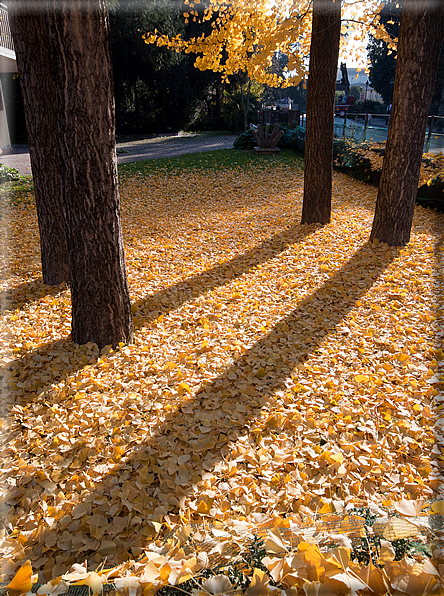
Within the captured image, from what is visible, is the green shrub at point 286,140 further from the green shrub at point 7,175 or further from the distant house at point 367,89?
the green shrub at point 7,175

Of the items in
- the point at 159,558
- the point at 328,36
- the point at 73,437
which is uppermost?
the point at 328,36

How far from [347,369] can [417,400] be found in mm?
580

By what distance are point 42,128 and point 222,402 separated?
363 centimetres

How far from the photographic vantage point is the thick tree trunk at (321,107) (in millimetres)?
6332

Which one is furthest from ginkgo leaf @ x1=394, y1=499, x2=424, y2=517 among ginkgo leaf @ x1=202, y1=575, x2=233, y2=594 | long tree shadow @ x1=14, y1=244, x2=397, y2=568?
long tree shadow @ x1=14, y1=244, x2=397, y2=568

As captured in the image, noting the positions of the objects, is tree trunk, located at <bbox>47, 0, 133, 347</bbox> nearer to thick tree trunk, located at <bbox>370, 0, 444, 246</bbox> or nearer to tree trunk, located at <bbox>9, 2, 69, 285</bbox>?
tree trunk, located at <bbox>9, 2, 69, 285</bbox>

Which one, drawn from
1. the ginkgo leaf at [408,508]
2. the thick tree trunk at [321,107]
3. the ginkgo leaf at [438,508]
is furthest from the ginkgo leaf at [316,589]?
the thick tree trunk at [321,107]

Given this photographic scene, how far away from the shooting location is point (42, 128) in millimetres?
4395

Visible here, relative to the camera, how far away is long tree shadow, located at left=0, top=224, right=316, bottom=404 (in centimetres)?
329

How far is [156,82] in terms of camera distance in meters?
27.0

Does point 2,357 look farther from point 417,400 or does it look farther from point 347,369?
point 417,400

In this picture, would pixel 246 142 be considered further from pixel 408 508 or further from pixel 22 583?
pixel 22 583

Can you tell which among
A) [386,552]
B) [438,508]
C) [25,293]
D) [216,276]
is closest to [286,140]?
[216,276]

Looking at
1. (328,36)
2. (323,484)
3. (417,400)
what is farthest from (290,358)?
(328,36)
